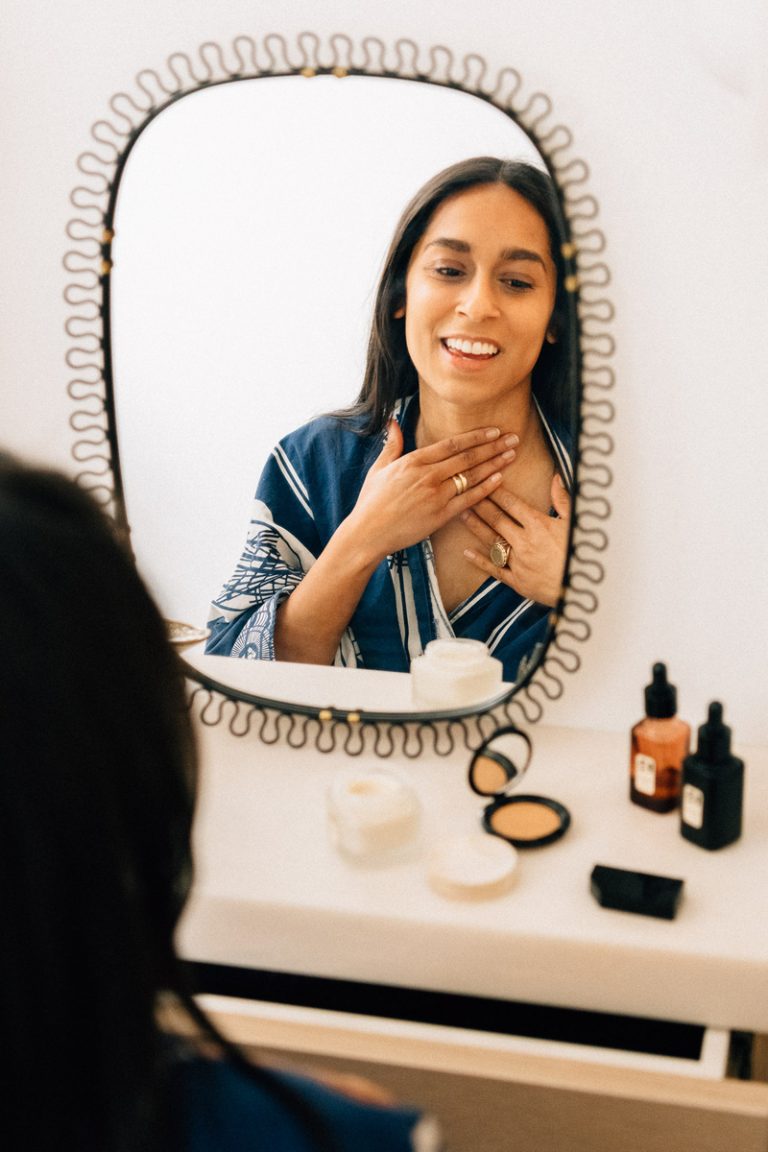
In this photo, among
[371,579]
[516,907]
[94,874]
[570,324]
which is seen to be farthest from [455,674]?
[94,874]

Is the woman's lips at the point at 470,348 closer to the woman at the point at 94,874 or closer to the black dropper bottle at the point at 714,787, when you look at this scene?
the black dropper bottle at the point at 714,787

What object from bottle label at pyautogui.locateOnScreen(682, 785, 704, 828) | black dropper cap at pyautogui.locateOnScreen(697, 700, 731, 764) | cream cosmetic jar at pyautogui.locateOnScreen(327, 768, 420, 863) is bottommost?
cream cosmetic jar at pyautogui.locateOnScreen(327, 768, 420, 863)

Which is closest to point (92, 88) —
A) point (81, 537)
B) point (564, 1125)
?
point (81, 537)

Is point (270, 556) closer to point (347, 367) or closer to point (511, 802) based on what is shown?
point (347, 367)

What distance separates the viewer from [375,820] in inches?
34.1

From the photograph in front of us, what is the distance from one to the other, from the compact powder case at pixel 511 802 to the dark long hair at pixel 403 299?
0.30 m

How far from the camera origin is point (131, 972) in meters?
0.47

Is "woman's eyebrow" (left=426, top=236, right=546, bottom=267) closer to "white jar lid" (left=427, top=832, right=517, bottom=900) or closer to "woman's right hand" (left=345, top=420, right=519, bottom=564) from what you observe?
"woman's right hand" (left=345, top=420, right=519, bottom=564)

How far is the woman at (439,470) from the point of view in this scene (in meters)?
0.85

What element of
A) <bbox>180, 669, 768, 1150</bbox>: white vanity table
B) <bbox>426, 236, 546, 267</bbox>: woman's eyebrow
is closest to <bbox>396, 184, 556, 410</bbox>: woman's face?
<bbox>426, 236, 546, 267</bbox>: woman's eyebrow

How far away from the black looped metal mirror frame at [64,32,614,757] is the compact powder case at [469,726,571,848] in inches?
1.7

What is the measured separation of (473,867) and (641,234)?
526mm

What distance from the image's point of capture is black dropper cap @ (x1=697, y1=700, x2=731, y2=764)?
2.74 ft

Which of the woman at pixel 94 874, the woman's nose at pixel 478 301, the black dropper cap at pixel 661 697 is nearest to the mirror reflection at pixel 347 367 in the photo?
the woman's nose at pixel 478 301
